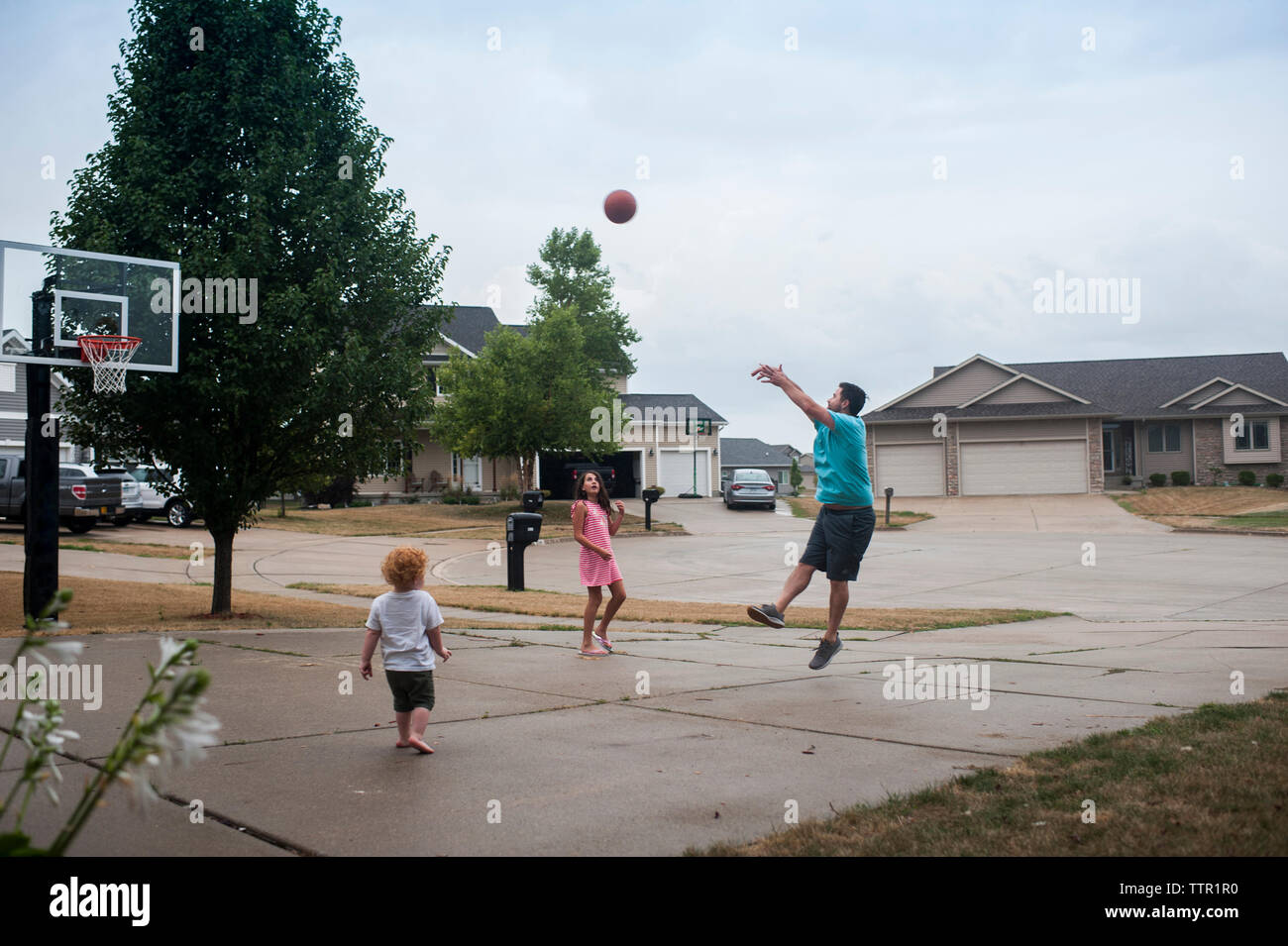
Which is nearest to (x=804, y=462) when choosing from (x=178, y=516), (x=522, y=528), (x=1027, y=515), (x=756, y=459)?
(x=756, y=459)

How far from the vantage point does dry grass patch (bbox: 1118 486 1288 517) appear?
33.8 meters

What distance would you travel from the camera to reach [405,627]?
17.9 ft

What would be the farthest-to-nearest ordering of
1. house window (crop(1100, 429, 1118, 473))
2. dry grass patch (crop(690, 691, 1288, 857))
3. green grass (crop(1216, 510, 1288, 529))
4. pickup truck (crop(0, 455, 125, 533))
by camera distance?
house window (crop(1100, 429, 1118, 473))
green grass (crop(1216, 510, 1288, 529))
pickup truck (crop(0, 455, 125, 533))
dry grass patch (crop(690, 691, 1288, 857))

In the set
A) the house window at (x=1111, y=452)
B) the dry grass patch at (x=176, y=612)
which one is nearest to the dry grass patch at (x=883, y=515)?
the house window at (x=1111, y=452)

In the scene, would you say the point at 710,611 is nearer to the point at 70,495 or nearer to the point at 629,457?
the point at 70,495

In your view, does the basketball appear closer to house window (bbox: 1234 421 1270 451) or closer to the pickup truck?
the pickup truck

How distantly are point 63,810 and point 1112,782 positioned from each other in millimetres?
4232

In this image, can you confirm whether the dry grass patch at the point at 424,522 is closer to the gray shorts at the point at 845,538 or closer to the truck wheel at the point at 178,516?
the truck wheel at the point at 178,516

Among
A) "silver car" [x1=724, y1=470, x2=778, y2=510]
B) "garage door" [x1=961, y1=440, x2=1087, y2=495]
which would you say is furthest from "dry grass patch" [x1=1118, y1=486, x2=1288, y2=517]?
"silver car" [x1=724, y1=470, x2=778, y2=510]

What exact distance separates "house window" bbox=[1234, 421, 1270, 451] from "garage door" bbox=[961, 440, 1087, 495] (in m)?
7.39

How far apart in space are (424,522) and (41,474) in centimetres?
2213

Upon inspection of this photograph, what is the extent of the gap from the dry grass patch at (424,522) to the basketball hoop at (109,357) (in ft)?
57.6
